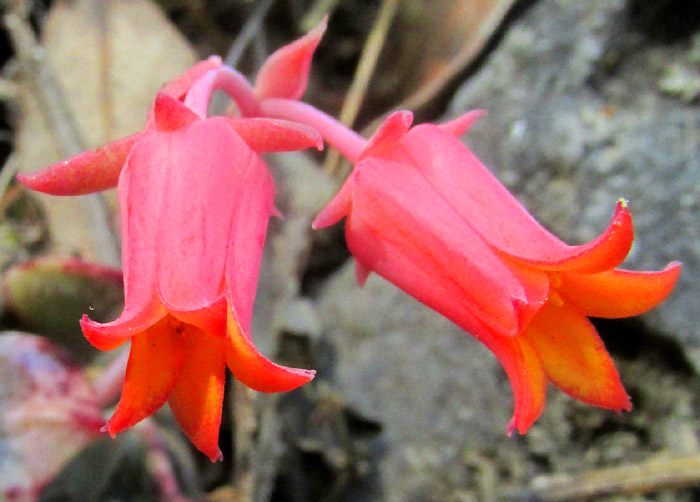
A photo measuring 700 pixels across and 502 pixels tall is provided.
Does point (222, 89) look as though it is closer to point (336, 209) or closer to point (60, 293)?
point (336, 209)

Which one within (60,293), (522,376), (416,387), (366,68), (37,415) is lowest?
(416,387)

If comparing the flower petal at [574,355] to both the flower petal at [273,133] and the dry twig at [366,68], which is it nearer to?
the flower petal at [273,133]

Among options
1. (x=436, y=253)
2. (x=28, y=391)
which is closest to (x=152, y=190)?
(x=436, y=253)

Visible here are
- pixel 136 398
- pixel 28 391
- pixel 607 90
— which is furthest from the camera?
pixel 607 90

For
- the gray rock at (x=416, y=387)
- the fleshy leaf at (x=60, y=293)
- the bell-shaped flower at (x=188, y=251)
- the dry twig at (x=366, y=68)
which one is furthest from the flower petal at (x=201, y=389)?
the dry twig at (x=366, y=68)

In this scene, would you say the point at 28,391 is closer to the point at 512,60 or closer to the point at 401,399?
the point at 401,399

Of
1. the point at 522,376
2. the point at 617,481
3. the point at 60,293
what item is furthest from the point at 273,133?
the point at 617,481
